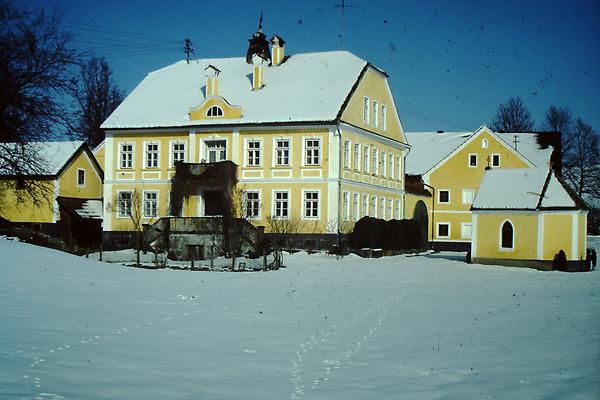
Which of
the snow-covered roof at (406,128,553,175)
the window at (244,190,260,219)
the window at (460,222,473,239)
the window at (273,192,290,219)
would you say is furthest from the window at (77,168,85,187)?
the window at (460,222,473,239)

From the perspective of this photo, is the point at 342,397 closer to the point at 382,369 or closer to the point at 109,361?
the point at 382,369

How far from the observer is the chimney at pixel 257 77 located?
43.2 meters

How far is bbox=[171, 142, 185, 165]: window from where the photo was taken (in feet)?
140

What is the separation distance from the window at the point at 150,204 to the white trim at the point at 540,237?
73.2ft

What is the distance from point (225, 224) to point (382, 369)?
22895mm

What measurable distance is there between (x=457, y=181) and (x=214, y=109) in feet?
71.4

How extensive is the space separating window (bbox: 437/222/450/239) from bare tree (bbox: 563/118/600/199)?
383 inches

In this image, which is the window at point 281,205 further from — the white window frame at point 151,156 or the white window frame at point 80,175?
the white window frame at point 80,175

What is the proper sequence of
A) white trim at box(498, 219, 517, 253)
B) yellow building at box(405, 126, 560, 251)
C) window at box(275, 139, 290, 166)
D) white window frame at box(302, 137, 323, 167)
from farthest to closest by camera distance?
yellow building at box(405, 126, 560, 251) < window at box(275, 139, 290, 166) < white window frame at box(302, 137, 323, 167) < white trim at box(498, 219, 517, 253)

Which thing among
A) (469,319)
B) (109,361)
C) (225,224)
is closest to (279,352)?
(109,361)

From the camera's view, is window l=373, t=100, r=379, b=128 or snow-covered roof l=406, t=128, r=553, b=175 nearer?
window l=373, t=100, r=379, b=128

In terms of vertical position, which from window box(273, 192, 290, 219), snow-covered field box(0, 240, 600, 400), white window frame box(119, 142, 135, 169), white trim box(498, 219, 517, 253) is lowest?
snow-covered field box(0, 240, 600, 400)

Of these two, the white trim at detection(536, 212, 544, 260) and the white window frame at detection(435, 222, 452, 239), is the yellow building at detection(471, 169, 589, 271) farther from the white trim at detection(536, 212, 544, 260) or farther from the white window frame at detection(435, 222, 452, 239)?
the white window frame at detection(435, 222, 452, 239)

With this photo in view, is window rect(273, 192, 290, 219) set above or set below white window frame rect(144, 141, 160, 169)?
below
